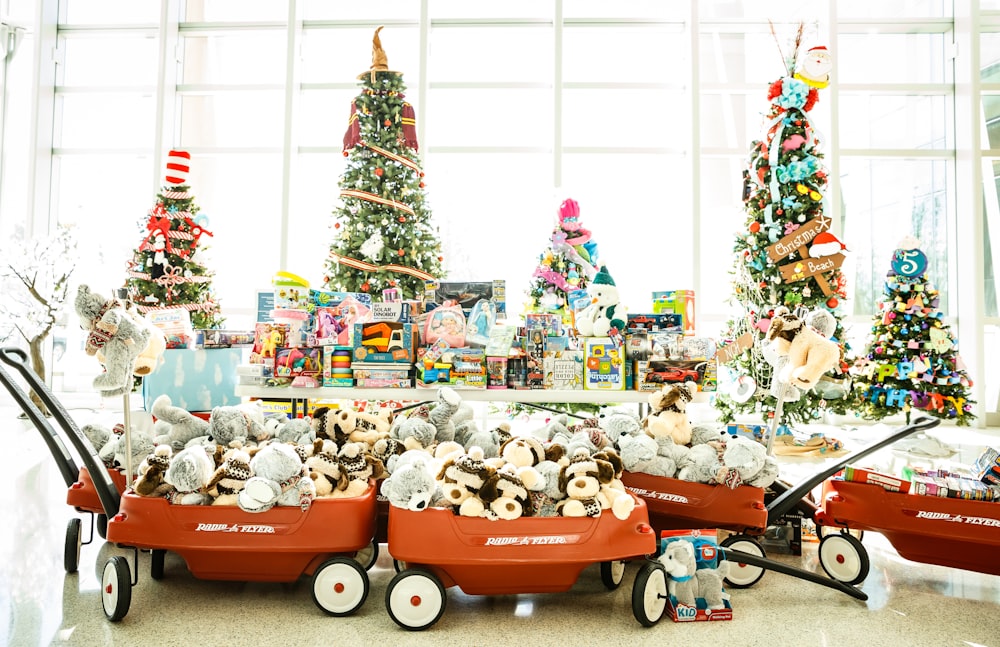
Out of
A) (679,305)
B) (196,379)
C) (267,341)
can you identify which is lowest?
(196,379)

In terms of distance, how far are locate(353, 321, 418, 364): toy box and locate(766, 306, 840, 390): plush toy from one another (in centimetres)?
156

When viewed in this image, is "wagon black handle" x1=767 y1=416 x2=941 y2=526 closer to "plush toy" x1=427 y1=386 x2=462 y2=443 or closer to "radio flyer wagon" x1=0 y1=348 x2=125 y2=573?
"plush toy" x1=427 y1=386 x2=462 y2=443

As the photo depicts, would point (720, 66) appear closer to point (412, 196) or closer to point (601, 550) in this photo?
point (412, 196)

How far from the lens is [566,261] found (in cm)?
521

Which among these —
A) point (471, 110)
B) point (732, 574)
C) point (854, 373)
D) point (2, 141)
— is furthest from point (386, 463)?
point (2, 141)

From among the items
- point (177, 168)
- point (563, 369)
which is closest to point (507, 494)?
point (563, 369)

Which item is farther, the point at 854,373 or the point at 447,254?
the point at 447,254

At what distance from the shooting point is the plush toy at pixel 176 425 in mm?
2416

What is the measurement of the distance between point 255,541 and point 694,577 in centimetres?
131

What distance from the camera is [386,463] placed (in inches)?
94.8

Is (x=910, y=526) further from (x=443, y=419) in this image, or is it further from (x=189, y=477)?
(x=189, y=477)

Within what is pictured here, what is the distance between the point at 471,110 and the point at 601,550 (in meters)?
6.21

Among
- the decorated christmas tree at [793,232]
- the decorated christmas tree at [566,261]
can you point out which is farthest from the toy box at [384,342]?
the decorated christmas tree at [793,232]

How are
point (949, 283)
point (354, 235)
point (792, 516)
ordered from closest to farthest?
point (792, 516)
point (354, 235)
point (949, 283)
